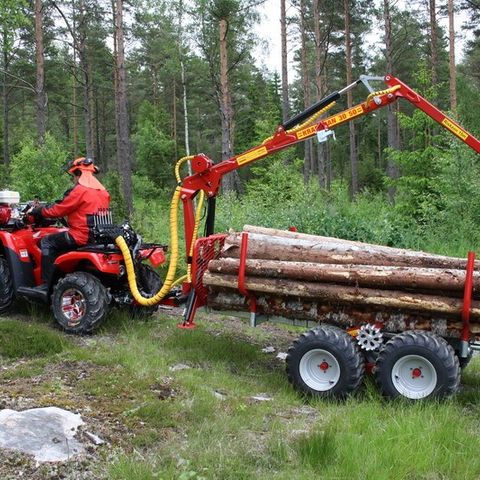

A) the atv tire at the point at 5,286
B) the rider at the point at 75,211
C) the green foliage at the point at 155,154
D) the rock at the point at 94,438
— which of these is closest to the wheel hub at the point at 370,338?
the rock at the point at 94,438

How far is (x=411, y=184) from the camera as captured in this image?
17641 millimetres

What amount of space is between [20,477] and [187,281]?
3.82 m

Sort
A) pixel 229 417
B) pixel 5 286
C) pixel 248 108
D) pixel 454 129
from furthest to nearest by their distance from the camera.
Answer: pixel 248 108
pixel 5 286
pixel 454 129
pixel 229 417

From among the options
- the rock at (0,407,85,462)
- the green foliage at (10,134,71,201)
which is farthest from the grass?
the green foliage at (10,134,71,201)

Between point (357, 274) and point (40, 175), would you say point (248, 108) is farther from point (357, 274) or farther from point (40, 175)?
point (357, 274)

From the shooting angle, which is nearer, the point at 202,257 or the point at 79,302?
the point at 202,257

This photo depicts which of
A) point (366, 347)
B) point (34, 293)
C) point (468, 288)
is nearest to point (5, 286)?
point (34, 293)

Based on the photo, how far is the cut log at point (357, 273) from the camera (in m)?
5.61

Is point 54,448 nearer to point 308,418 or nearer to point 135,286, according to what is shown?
point 308,418

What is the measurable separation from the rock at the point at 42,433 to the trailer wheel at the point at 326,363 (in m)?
2.27

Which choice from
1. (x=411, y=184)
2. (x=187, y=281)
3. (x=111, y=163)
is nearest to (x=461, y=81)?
(x=411, y=184)

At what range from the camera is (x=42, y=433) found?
13.7ft

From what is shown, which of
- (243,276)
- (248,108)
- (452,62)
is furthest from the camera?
(248,108)

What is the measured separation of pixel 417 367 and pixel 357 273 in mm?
1048
